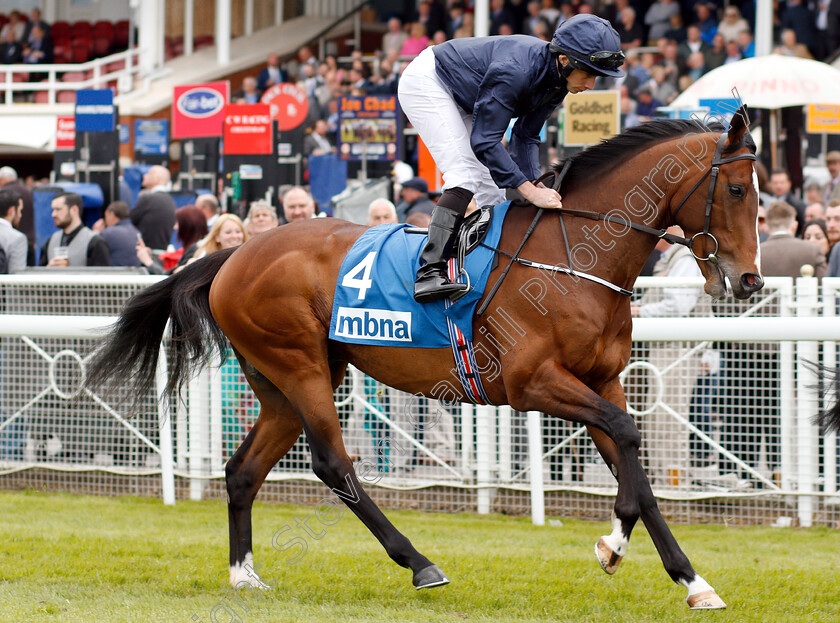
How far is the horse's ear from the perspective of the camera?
370cm

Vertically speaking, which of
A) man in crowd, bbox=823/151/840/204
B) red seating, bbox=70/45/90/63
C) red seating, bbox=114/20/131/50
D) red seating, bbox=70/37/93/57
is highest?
red seating, bbox=114/20/131/50

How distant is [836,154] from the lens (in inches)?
379

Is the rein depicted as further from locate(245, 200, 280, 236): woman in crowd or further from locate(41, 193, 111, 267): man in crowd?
locate(41, 193, 111, 267): man in crowd

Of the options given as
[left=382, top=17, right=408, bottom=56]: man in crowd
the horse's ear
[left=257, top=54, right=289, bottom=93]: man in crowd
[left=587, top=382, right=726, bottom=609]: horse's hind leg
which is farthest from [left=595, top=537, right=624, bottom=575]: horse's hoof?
[left=382, top=17, right=408, bottom=56]: man in crowd

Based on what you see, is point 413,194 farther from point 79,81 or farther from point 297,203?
point 79,81

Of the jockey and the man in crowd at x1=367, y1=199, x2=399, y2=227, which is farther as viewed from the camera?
the man in crowd at x1=367, y1=199, x2=399, y2=227

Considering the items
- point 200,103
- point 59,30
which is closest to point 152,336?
point 200,103

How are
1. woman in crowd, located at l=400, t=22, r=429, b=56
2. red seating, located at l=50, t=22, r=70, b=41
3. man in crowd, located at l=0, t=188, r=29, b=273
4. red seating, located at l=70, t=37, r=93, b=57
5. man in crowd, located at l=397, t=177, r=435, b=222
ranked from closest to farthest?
man in crowd, located at l=0, t=188, r=29, b=273
man in crowd, located at l=397, t=177, r=435, b=222
woman in crowd, located at l=400, t=22, r=429, b=56
red seating, located at l=70, t=37, r=93, b=57
red seating, located at l=50, t=22, r=70, b=41

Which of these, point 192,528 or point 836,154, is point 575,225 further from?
point 836,154

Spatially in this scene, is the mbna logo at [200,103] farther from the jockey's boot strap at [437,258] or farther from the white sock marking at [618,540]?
the white sock marking at [618,540]

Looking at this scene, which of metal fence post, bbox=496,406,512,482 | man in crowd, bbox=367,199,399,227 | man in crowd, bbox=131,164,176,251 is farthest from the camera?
man in crowd, bbox=131,164,176,251

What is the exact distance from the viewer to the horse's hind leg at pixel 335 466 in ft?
13.3

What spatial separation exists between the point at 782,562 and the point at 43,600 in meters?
3.20

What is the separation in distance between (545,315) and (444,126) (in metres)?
0.89
